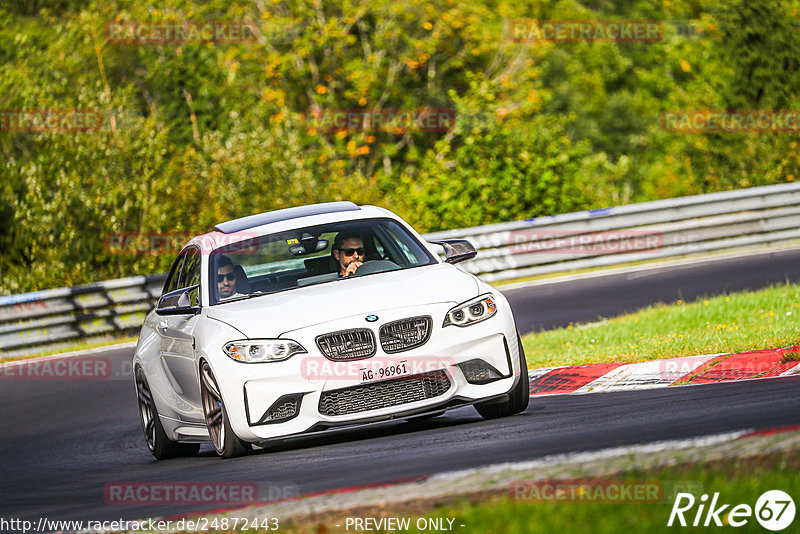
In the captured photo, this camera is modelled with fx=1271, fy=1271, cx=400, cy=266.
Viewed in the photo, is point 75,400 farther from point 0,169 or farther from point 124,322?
point 0,169

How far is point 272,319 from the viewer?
786 cm

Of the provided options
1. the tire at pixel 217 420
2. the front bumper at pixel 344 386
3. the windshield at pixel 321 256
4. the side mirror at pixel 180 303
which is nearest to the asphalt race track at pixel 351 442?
the tire at pixel 217 420

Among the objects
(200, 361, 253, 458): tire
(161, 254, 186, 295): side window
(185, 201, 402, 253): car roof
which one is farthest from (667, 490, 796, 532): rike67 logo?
(161, 254, 186, 295): side window

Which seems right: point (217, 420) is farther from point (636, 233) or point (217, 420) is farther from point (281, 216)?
point (636, 233)

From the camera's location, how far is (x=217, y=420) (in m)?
8.12

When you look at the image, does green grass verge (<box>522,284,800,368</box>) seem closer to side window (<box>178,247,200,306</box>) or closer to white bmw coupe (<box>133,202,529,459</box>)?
white bmw coupe (<box>133,202,529,459</box>)

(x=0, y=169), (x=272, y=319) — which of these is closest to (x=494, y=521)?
(x=272, y=319)

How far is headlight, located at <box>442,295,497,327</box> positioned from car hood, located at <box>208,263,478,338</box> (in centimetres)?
5

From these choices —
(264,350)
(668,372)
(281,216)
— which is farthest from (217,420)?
(668,372)

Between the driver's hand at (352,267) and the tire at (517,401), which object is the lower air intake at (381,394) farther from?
the driver's hand at (352,267)

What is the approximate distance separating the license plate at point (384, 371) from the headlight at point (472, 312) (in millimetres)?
388

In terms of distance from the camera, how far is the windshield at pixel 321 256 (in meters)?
8.91

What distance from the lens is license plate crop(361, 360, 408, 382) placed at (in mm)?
7672

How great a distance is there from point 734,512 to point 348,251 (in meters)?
5.20
